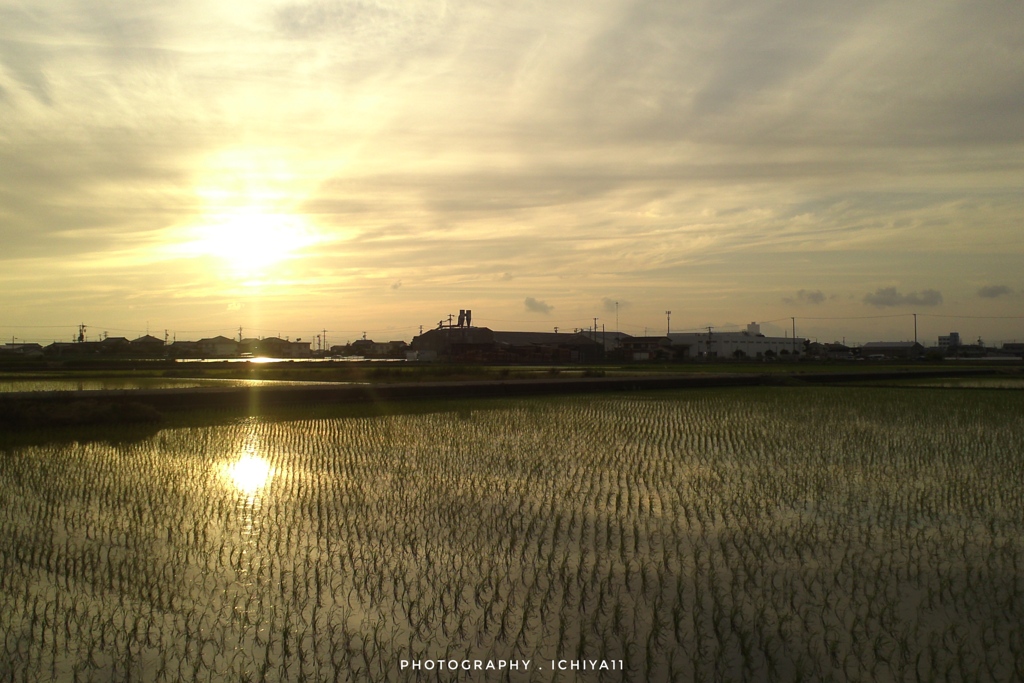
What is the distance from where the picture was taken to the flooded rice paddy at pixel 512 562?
4.10 m

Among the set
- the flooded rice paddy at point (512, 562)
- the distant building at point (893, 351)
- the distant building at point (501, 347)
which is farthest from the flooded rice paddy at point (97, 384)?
the distant building at point (893, 351)

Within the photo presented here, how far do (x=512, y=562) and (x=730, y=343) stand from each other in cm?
9090

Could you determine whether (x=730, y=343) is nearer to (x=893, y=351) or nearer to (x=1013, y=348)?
(x=893, y=351)

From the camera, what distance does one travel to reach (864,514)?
23.8ft

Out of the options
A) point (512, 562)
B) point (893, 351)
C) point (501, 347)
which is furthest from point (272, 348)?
point (512, 562)

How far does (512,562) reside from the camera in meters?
5.63

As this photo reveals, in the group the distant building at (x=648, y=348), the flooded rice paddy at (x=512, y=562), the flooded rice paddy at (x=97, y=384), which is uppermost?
the distant building at (x=648, y=348)

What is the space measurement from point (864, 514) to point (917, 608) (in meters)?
2.62

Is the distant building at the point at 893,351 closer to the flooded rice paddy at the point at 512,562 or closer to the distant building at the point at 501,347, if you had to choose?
the distant building at the point at 501,347

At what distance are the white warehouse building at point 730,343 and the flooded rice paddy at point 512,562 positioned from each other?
79.0 metres

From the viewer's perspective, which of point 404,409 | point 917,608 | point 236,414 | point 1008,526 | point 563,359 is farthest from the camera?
point 563,359

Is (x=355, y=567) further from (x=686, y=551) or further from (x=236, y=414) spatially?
(x=236, y=414)

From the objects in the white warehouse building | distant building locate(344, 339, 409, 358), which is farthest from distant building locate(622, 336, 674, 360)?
distant building locate(344, 339, 409, 358)

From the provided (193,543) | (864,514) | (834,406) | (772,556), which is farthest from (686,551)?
(834,406)
